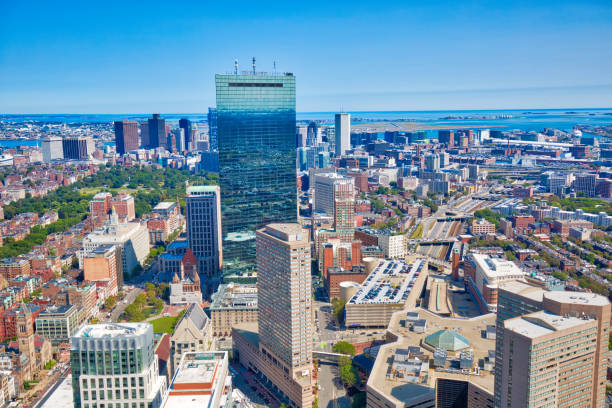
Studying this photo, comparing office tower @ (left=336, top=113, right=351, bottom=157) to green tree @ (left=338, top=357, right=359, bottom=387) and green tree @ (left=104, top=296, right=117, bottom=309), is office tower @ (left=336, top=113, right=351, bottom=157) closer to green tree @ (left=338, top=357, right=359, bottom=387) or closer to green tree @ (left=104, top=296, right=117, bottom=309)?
green tree @ (left=104, top=296, right=117, bottom=309)

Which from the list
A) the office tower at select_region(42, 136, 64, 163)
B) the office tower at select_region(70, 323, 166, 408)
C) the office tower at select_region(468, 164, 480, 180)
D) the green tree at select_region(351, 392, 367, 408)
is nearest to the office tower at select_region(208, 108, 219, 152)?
the office tower at select_region(42, 136, 64, 163)

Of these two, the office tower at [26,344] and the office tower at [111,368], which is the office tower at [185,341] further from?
the office tower at [111,368]

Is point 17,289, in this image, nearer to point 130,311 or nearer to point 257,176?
point 130,311

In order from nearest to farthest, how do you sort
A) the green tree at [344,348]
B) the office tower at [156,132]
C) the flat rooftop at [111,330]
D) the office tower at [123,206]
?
the flat rooftop at [111,330] < the green tree at [344,348] < the office tower at [123,206] < the office tower at [156,132]

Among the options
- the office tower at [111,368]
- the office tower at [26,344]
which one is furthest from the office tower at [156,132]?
the office tower at [111,368]

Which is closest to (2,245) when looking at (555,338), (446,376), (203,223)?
(203,223)

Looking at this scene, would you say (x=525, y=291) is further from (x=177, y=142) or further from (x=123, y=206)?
(x=177, y=142)
